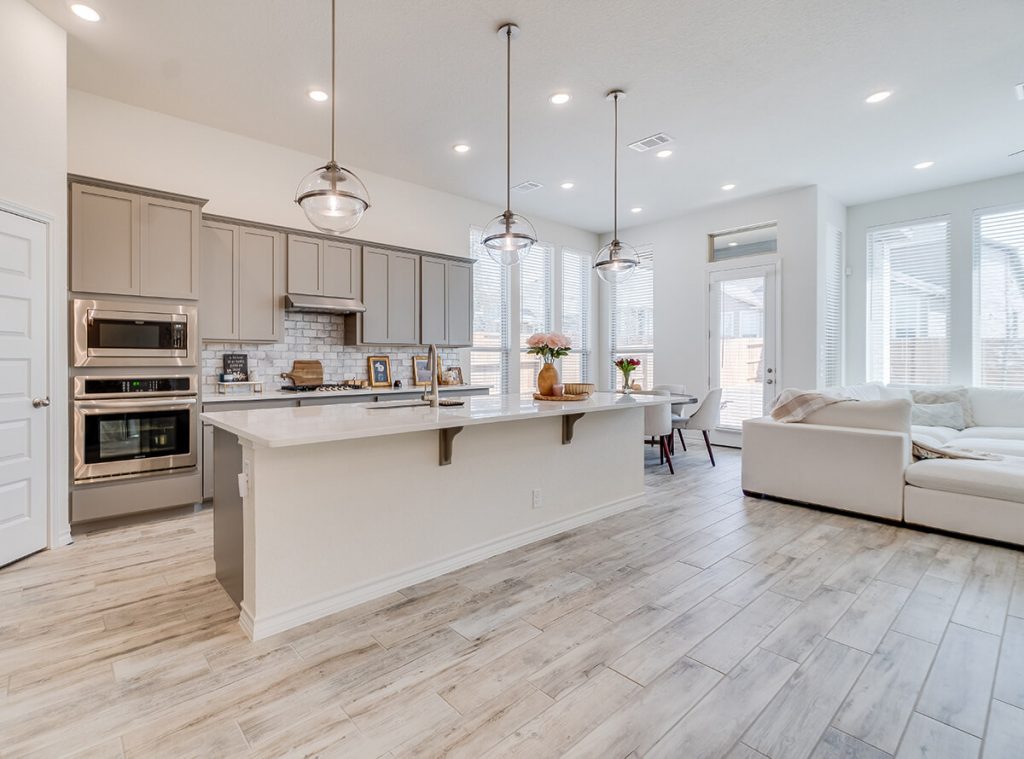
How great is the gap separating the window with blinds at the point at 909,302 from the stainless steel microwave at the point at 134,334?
7486 mm

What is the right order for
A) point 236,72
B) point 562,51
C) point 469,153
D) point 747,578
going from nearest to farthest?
point 747,578 < point 562,51 < point 236,72 < point 469,153

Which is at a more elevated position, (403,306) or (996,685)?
(403,306)

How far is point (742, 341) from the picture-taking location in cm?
659

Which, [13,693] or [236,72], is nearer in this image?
[13,693]

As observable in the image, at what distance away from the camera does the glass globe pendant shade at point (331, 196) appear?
2.51m

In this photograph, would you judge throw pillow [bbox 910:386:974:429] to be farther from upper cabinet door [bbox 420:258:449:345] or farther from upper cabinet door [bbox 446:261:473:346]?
upper cabinet door [bbox 420:258:449:345]

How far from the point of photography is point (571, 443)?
3527mm

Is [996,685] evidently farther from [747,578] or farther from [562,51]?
[562,51]

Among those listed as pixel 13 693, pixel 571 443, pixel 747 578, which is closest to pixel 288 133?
pixel 571 443

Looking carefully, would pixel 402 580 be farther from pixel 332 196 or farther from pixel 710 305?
pixel 710 305

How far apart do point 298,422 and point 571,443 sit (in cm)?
186

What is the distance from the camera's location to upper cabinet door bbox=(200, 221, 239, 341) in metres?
4.06

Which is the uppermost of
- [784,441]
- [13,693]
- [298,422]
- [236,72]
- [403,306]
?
[236,72]

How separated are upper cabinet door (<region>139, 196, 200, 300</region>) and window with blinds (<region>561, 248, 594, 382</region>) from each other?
4.87 metres
